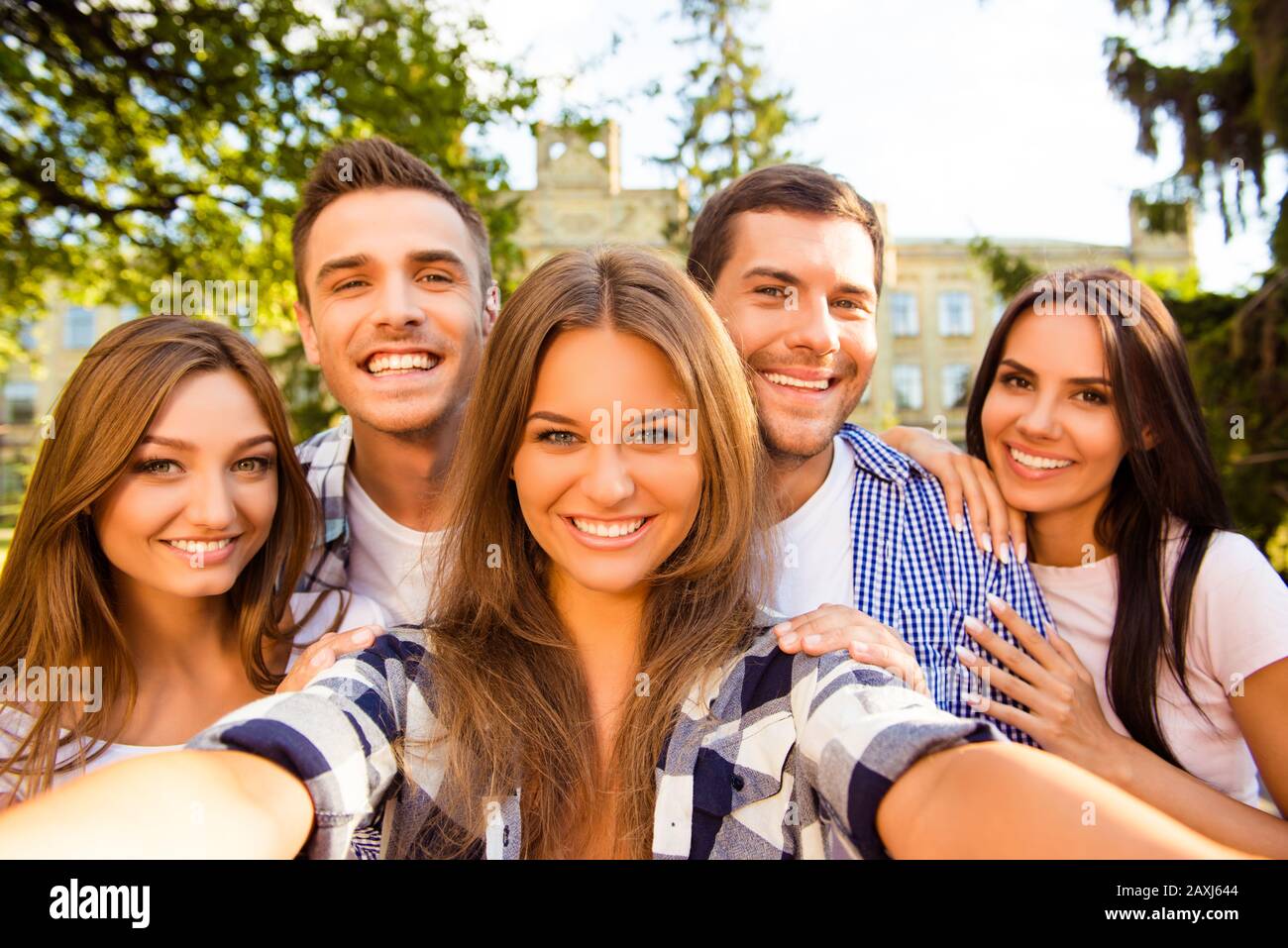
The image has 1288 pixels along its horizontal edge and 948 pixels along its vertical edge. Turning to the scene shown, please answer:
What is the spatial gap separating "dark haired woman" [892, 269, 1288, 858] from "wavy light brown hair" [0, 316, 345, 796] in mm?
2378

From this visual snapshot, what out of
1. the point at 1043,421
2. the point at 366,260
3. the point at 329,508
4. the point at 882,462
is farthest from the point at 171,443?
the point at 1043,421

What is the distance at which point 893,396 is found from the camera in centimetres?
3772

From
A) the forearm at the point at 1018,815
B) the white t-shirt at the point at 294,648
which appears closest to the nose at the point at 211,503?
the white t-shirt at the point at 294,648

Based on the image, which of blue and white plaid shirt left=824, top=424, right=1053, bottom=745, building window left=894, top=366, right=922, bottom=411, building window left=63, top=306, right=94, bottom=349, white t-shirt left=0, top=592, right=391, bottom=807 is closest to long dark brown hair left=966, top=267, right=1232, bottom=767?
→ blue and white plaid shirt left=824, top=424, right=1053, bottom=745

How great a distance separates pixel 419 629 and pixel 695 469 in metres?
0.82

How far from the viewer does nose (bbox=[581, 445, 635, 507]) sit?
7.13ft

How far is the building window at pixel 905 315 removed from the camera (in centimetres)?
3769

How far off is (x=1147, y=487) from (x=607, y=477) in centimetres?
215

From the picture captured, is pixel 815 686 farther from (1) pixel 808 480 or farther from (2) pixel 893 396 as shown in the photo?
(2) pixel 893 396

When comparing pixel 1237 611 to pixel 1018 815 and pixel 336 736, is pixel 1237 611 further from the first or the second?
pixel 336 736

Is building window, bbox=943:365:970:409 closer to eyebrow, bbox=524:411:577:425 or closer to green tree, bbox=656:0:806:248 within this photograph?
green tree, bbox=656:0:806:248

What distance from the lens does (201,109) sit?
962cm

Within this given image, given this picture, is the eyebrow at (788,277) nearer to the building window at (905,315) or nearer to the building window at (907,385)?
the building window at (907,385)
